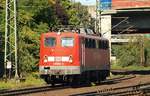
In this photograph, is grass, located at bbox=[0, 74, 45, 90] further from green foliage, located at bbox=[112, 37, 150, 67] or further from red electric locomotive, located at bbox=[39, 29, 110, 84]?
green foliage, located at bbox=[112, 37, 150, 67]

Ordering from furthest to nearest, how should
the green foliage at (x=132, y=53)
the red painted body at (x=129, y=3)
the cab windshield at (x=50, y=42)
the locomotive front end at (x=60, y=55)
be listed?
the green foliage at (x=132, y=53), the red painted body at (x=129, y=3), the cab windshield at (x=50, y=42), the locomotive front end at (x=60, y=55)

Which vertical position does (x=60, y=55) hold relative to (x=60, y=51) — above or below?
below

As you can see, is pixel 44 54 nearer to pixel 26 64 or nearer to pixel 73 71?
pixel 73 71

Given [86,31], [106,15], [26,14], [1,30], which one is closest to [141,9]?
[106,15]

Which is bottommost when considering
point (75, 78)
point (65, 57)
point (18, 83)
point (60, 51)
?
point (18, 83)

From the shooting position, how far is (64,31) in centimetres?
3075

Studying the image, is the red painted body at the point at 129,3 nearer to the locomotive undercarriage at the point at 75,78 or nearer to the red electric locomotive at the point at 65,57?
the locomotive undercarriage at the point at 75,78

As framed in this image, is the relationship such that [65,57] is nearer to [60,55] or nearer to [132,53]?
[60,55]

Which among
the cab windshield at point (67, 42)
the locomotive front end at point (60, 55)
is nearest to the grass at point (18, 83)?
the locomotive front end at point (60, 55)

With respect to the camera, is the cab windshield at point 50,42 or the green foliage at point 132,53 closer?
the cab windshield at point 50,42

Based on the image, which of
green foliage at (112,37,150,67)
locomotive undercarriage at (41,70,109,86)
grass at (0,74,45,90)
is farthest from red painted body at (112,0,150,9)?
locomotive undercarriage at (41,70,109,86)

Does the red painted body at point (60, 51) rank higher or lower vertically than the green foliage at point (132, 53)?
higher

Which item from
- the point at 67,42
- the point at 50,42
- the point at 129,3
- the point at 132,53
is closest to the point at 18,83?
the point at 50,42

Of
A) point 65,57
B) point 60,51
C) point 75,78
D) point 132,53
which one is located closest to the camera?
point 65,57
